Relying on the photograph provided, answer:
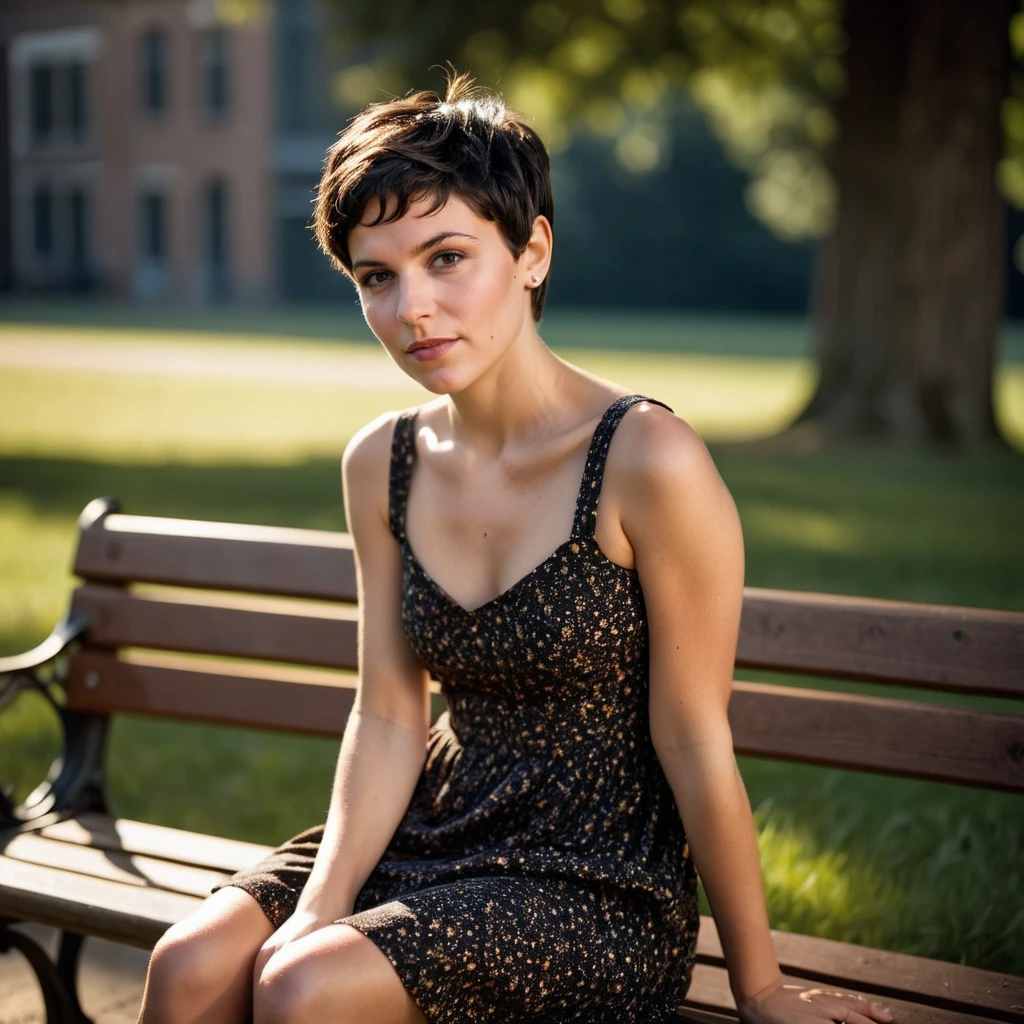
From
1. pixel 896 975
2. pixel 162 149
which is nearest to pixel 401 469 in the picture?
pixel 896 975

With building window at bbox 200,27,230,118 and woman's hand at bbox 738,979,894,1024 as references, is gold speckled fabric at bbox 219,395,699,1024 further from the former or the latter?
building window at bbox 200,27,230,118

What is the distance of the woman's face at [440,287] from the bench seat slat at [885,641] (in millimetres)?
861

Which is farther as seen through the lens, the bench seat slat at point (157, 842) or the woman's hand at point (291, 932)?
the bench seat slat at point (157, 842)

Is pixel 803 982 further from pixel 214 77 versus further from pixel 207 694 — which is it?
pixel 214 77

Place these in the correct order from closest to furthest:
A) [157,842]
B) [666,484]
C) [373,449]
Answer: [666,484] < [373,449] < [157,842]

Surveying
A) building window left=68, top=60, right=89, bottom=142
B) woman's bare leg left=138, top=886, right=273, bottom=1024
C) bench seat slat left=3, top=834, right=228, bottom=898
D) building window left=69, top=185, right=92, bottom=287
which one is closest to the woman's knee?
woman's bare leg left=138, top=886, right=273, bottom=1024

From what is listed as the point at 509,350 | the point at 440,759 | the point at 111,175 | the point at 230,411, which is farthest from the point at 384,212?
the point at 111,175

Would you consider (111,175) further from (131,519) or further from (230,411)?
(131,519)

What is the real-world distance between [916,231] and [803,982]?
11.7m

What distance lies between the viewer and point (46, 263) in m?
47.8

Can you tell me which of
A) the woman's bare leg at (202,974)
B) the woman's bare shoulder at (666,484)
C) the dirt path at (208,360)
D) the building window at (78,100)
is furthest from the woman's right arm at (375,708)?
the building window at (78,100)

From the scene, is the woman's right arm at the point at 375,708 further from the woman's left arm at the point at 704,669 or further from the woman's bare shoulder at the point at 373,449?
the woman's left arm at the point at 704,669

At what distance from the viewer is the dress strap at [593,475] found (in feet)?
7.90

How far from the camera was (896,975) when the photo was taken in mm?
2607
